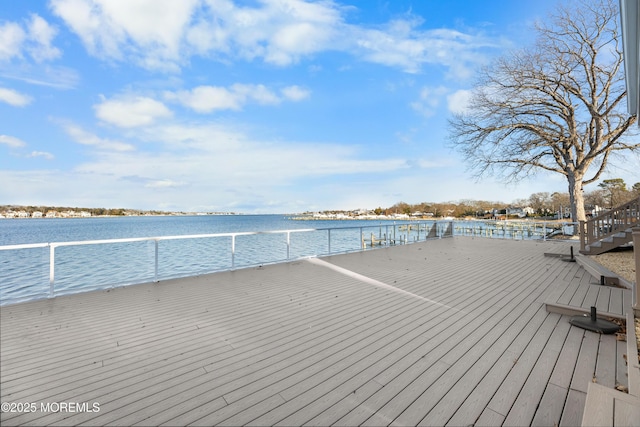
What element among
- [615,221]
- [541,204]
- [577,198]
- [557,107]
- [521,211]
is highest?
[557,107]

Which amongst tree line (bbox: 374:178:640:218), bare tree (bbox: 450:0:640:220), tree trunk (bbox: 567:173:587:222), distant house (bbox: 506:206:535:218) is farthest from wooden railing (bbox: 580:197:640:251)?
distant house (bbox: 506:206:535:218)

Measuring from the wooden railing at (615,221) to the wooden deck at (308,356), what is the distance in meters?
4.59

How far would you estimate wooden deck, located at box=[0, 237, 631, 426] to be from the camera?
1584mm

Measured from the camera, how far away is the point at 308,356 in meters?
2.24

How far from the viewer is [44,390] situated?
1.77 m

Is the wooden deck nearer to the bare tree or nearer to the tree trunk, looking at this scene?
the tree trunk

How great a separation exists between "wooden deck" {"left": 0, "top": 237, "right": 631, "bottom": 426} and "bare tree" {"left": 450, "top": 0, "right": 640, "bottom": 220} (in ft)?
38.5

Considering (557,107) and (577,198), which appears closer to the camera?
(577,198)

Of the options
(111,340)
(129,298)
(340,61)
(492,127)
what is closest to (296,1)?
(340,61)

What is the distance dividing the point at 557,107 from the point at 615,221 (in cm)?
735

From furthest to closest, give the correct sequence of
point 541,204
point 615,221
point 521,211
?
point 521,211 < point 541,204 < point 615,221

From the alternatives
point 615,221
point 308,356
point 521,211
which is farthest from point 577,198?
point 521,211

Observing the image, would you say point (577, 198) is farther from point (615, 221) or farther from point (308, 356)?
point (308, 356)

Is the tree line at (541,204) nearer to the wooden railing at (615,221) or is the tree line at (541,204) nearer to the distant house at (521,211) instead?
the distant house at (521,211)
